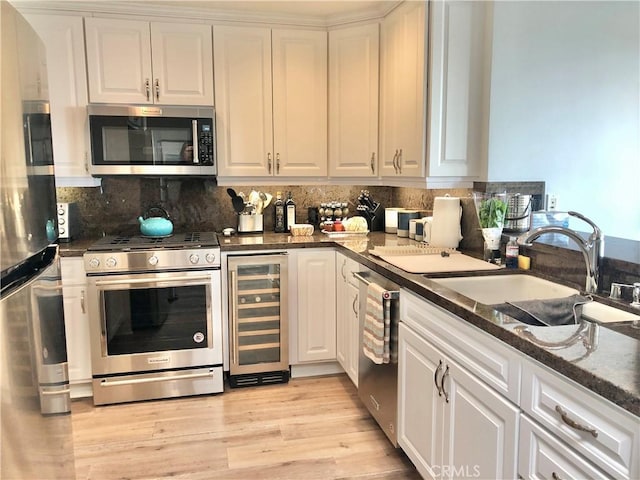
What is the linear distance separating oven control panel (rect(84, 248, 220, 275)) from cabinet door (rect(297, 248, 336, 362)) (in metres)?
0.58

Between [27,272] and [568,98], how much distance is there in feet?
8.48

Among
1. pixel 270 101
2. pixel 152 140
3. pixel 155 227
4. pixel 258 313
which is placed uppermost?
pixel 270 101

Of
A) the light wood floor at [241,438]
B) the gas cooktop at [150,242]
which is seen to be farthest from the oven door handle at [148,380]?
the gas cooktop at [150,242]

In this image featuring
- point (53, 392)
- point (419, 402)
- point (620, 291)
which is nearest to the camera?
point (53, 392)

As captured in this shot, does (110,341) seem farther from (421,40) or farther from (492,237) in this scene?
(421,40)

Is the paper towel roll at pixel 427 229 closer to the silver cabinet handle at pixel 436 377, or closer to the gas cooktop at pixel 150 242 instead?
the silver cabinet handle at pixel 436 377

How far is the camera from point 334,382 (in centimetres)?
330

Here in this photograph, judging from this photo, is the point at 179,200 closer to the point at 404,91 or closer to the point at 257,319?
the point at 257,319

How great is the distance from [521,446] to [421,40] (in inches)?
83.2

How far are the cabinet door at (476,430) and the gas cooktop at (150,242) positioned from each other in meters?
1.79

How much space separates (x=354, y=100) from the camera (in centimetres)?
340

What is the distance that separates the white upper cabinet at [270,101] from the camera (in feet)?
10.8

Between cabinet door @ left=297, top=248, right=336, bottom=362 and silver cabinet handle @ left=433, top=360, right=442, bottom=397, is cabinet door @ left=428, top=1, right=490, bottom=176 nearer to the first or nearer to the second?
cabinet door @ left=297, top=248, right=336, bottom=362

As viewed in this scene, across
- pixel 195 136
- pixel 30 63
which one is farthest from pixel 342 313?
pixel 30 63
